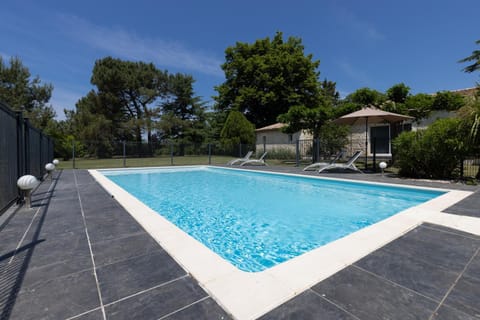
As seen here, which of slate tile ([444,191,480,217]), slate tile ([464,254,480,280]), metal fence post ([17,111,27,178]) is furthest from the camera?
metal fence post ([17,111,27,178])

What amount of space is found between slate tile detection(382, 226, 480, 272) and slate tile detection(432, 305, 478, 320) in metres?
0.69

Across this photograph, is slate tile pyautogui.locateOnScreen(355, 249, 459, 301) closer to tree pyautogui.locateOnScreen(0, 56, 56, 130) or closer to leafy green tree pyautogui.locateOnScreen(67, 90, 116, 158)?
leafy green tree pyautogui.locateOnScreen(67, 90, 116, 158)

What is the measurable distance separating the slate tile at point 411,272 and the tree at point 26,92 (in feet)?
91.0

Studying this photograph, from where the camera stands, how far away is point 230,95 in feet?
91.6

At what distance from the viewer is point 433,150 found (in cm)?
707

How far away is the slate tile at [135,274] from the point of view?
5.60 feet

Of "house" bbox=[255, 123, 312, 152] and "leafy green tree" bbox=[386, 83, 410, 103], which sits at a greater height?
"leafy green tree" bbox=[386, 83, 410, 103]

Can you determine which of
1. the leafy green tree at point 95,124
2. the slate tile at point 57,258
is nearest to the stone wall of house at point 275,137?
the leafy green tree at point 95,124

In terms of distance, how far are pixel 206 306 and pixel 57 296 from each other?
3.55 feet

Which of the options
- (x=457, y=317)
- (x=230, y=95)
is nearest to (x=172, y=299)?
(x=457, y=317)

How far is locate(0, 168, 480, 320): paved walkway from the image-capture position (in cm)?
147

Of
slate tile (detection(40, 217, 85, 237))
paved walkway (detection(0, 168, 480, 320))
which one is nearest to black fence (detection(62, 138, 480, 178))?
slate tile (detection(40, 217, 85, 237))

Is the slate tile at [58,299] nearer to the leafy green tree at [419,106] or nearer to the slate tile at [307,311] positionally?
the slate tile at [307,311]

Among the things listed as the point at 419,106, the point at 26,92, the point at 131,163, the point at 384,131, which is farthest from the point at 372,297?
the point at 26,92
